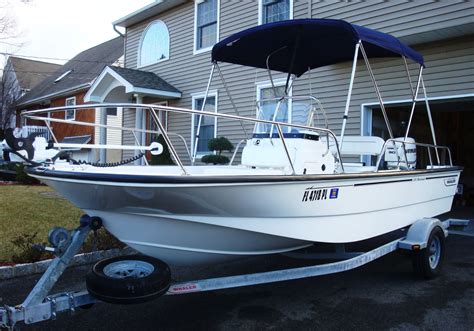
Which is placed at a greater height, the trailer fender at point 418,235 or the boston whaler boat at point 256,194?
the boston whaler boat at point 256,194

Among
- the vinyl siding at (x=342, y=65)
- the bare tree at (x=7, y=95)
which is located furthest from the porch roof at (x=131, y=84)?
the bare tree at (x=7, y=95)

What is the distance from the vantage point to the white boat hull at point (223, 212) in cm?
323

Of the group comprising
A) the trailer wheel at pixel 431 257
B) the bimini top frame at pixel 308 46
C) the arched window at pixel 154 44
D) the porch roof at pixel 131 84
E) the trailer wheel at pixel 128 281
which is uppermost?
the arched window at pixel 154 44

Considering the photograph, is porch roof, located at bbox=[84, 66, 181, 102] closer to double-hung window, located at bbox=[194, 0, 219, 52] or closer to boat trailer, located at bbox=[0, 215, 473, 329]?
double-hung window, located at bbox=[194, 0, 219, 52]

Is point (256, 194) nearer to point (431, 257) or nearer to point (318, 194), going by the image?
point (318, 194)

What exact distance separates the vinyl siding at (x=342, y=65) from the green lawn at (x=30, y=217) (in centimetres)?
444

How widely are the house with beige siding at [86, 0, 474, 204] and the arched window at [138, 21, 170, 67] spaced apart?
1.3 inches

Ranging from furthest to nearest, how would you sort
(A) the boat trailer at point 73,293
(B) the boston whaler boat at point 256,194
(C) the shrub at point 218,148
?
(C) the shrub at point 218,148, (B) the boston whaler boat at point 256,194, (A) the boat trailer at point 73,293

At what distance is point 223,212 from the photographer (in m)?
3.41

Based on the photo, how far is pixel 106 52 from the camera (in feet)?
86.4

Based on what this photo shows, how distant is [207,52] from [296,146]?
8.85 metres

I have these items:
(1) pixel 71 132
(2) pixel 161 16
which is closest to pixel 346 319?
(2) pixel 161 16

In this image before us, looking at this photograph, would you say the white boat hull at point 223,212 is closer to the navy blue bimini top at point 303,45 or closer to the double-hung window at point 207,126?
the navy blue bimini top at point 303,45

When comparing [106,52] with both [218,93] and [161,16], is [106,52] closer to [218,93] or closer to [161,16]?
[161,16]
